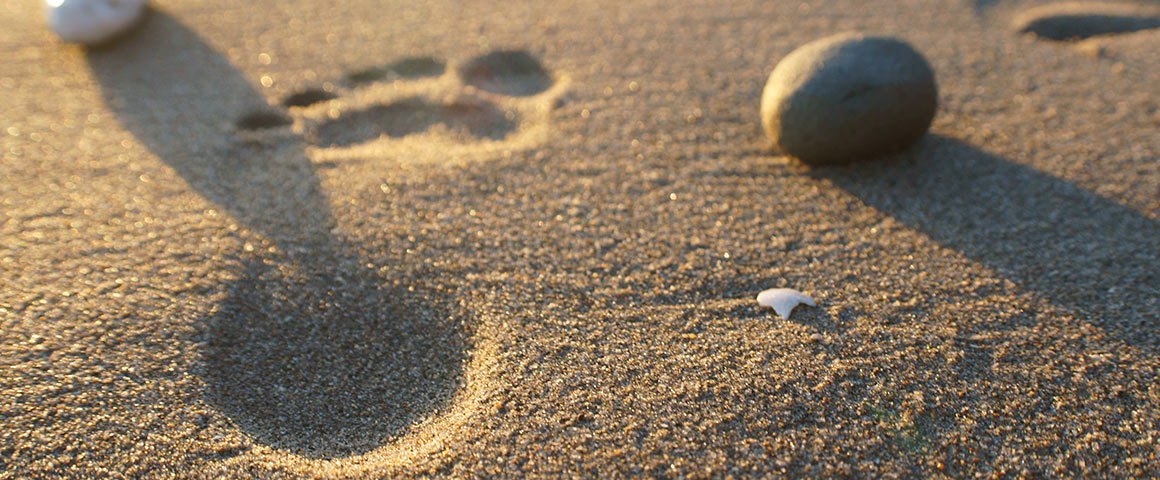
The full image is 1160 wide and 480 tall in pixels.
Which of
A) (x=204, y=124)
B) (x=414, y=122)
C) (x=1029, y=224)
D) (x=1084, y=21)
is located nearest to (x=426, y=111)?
(x=414, y=122)

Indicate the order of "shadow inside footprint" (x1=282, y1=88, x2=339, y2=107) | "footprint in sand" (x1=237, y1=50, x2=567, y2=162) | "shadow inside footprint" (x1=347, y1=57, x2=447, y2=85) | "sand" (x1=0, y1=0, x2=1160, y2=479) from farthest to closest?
"shadow inside footprint" (x1=347, y1=57, x2=447, y2=85)
"shadow inside footprint" (x1=282, y1=88, x2=339, y2=107)
"footprint in sand" (x1=237, y1=50, x2=567, y2=162)
"sand" (x1=0, y1=0, x2=1160, y2=479)

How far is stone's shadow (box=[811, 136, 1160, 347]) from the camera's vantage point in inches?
77.6

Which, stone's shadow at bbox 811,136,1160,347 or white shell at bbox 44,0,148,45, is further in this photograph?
white shell at bbox 44,0,148,45

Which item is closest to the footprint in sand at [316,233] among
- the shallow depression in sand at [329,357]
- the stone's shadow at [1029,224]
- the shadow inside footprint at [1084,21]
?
the shallow depression in sand at [329,357]

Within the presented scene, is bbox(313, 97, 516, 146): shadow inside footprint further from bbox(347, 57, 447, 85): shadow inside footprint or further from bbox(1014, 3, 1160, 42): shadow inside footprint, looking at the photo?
bbox(1014, 3, 1160, 42): shadow inside footprint

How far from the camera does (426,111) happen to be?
286 centimetres

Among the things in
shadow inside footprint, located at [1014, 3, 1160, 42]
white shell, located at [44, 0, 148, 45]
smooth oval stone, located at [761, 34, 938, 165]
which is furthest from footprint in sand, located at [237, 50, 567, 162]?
shadow inside footprint, located at [1014, 3, 1160, 42]

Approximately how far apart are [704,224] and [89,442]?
5.13 feet

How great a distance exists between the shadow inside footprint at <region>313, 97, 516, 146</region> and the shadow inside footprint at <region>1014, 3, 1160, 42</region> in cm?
214

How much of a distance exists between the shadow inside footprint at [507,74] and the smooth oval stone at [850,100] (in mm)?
923

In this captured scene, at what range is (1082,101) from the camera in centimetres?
276

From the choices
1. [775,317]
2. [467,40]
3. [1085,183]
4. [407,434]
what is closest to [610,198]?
[775,317]

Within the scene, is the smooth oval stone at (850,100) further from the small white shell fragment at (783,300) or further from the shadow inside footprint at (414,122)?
the shadow inside footprint at (414,122)

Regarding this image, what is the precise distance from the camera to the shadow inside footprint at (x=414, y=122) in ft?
8.99
